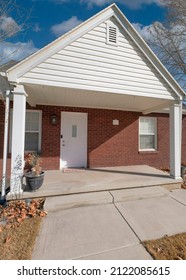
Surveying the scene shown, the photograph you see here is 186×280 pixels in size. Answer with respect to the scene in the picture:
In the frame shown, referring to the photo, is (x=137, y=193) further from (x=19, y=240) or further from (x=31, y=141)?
(x=31, y=141)

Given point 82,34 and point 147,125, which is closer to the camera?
point 82,34

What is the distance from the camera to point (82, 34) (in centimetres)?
445

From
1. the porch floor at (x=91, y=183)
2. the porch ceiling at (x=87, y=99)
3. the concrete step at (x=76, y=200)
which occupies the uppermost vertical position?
the porch ceiling at (x=87, y=99)

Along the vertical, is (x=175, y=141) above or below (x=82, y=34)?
below

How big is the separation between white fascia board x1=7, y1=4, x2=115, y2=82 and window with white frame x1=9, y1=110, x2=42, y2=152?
2.71 meters

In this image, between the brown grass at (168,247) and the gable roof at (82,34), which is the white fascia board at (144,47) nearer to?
the gable roof at (82,34)

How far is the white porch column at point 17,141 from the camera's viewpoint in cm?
400

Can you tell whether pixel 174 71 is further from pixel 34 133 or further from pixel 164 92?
pixel 34 133

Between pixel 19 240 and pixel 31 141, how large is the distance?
4441mm

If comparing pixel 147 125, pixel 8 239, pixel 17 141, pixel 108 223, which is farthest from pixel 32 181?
pixel 147 125

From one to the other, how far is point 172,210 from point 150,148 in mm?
4874

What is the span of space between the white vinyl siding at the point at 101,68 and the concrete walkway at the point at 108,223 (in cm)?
308

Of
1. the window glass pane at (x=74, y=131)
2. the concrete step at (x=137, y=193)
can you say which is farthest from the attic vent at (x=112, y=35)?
the concrete step at (x=137, y=193)
